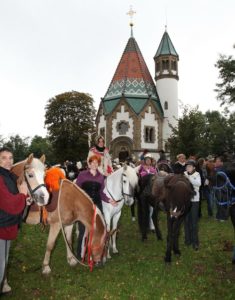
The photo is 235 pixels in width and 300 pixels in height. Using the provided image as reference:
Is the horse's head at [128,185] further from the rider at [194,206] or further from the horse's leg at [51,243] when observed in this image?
the horse's leg at [51,243]

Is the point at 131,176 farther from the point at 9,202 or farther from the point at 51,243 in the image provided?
the point at 9,202

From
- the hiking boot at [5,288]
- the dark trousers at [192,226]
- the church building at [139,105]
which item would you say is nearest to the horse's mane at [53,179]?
the hiking boot at [5,288]

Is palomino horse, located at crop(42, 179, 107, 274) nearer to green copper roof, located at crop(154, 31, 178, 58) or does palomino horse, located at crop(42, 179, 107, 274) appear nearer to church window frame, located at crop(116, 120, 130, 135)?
church window frame, located at crop(116, 120, 130, 135)

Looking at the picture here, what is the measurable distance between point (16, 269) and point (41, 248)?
1.82m

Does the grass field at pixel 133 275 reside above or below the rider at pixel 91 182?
below

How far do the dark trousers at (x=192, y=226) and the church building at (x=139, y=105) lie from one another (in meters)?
35.1

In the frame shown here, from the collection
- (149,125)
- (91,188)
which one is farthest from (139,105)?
(91,188)

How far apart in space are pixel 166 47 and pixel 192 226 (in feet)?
148

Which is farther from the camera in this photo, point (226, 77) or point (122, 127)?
point (122, 127)

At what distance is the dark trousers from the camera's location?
8.70 m

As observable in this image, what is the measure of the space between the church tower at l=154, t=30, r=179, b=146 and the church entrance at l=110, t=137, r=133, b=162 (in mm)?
5414

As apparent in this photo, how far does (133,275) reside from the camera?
6.92m

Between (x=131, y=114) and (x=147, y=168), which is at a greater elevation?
(x=131, y=114)

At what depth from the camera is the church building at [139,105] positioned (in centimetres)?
4566
